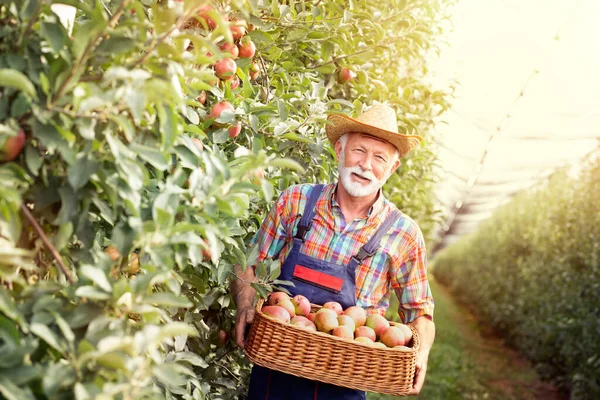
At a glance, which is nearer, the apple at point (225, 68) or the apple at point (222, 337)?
the apple at point (225, 68)

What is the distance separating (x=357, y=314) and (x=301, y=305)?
20 cm

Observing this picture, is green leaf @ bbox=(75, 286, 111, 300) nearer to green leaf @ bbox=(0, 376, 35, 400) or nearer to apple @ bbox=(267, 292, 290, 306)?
green leaf @ bbox=(0, 376, 35, 400)

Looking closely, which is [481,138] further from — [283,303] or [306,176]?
[283,303]

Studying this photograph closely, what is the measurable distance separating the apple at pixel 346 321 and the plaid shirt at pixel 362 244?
11.4 inches

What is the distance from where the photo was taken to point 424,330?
2.45 metres

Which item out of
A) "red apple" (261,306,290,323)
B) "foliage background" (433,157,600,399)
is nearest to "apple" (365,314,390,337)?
"red apple" (261,306,290,323)

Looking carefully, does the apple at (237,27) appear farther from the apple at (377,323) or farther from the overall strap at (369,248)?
the apple at (377,323)

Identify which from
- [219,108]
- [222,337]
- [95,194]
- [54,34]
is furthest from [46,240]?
[222,337]

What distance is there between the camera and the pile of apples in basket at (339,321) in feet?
6.85

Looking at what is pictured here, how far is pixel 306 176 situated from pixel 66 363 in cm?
199

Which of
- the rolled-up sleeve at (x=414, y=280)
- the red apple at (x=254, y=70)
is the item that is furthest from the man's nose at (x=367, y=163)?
the red apple at (x=254, y=70)

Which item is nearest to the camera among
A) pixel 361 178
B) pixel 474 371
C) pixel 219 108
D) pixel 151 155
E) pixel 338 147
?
pixel 151 155

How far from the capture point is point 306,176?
306cm

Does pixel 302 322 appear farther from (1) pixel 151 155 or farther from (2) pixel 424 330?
(1) pixel 151 155
